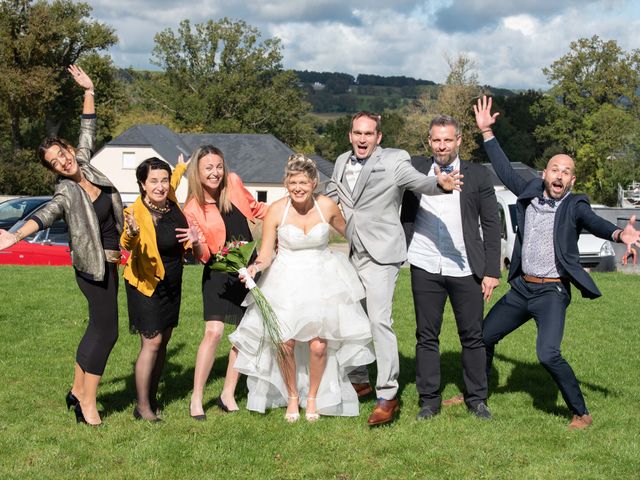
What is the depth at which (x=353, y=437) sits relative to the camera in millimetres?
6098

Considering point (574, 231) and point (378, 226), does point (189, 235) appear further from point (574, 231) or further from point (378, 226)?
point (574, 231)

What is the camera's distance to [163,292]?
636 cm

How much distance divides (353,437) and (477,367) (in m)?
1.33

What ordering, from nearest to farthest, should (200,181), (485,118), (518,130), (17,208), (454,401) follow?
(200,181) < (485,118) < (454,401) < (17,208) < (518,130)

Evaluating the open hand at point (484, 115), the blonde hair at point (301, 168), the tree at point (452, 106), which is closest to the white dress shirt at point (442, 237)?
the open hand at point (484, 115)

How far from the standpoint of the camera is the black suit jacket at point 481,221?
638 centimetres

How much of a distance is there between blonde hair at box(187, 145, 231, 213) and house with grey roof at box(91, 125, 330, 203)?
170 feet

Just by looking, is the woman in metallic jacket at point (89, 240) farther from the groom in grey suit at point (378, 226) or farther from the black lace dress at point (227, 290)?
the groom in grey suit at point (378, 226)

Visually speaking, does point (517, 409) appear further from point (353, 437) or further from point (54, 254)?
point (54, 254)

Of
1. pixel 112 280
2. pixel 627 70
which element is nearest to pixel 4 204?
pixel 112 280

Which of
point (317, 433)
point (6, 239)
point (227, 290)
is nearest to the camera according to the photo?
point (6, 239)

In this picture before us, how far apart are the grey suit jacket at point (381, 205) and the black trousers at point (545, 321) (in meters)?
1.04

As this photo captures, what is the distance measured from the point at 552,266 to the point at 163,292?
3268mm

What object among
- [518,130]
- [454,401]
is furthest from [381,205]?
[518,130]
